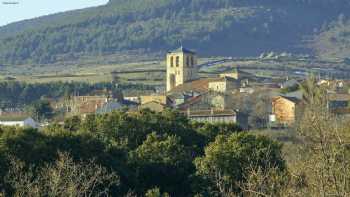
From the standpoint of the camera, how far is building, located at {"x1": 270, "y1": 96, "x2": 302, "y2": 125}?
310ft

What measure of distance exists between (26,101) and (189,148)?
8404 centimetres

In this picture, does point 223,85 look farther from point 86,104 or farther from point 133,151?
point 133,151

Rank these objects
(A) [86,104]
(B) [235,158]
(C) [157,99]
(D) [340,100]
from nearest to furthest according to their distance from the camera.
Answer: (B) [235,158], (D) [340,100], (A) [86,104], (C) [157,99]

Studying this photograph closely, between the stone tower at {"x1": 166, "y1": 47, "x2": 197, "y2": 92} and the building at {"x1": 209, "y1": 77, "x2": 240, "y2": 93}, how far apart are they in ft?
16.6

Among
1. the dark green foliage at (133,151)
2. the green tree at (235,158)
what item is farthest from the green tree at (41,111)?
the green tree at (235,158)

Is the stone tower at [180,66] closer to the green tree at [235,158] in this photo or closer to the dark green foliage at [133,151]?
the dark green foliage at [133,151]

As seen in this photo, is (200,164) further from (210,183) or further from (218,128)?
(218,128)

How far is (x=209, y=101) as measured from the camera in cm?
11288

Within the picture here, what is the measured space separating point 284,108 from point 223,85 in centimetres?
2941

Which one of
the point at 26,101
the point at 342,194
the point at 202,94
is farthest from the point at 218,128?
the point at 26,101

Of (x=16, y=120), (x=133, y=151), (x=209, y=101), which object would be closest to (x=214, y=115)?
(x=16, y=120)

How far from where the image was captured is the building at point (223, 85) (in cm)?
12675

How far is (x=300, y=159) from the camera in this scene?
981 inches

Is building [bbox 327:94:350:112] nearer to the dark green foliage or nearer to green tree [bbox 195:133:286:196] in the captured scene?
the dark green foliage
